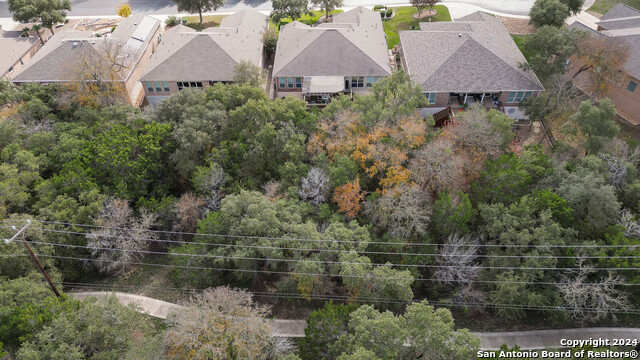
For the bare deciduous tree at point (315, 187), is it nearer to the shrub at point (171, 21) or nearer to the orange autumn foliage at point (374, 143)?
the orange autumn foliage at point (374, 143)

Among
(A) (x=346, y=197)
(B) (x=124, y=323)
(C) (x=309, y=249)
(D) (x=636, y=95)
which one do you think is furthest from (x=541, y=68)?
(B) (x=124, y=323)

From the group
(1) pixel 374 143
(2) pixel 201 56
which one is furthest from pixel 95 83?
(1) pixel 374 143

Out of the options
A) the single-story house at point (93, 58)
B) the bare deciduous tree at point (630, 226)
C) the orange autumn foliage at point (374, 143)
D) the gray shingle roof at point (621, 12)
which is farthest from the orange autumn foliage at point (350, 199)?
the gray shingle roof at point (621, 12)

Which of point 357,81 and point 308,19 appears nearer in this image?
point 357,81

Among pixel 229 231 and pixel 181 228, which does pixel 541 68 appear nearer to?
pixel 229 231

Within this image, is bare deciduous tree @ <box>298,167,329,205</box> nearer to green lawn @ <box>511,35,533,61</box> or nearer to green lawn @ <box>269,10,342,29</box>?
green lawn @ <box>269,10,342,29</box>

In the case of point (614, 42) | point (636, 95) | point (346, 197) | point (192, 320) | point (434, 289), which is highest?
point (614, 42)

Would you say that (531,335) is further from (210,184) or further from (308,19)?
(308,19)
